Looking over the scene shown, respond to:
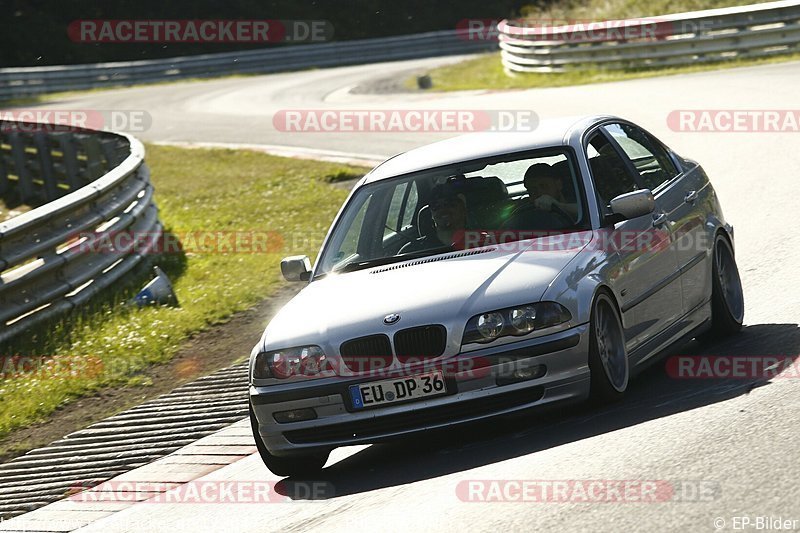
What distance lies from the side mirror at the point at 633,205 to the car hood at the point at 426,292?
224 mm

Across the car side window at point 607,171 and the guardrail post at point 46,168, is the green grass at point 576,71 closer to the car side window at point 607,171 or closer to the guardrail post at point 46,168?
the guardrail post at point 46,168

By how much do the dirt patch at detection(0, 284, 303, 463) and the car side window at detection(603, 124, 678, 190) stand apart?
11.1 ft

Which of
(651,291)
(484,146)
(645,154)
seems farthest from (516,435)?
(645,154)

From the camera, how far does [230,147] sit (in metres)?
21.8

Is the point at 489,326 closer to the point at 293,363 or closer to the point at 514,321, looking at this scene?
the point at 514,321

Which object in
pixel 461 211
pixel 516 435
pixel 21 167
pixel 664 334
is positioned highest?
pixel 461 211

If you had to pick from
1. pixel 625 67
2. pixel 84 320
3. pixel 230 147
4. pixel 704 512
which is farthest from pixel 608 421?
pixel 625 67

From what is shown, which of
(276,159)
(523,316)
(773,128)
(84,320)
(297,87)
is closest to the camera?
(523,316)

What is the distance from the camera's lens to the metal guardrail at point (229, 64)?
39.9m

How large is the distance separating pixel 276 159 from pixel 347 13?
34.8 metres

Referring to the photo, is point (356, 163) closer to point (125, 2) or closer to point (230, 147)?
point (230, 147)

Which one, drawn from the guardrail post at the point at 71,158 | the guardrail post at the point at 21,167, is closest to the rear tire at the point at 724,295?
the guardrail post at the point at 71,158

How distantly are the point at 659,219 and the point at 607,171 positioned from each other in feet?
1.33

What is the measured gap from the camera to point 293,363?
6367mm
